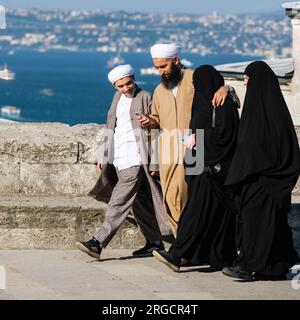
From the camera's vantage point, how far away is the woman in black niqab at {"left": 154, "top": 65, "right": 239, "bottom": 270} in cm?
856

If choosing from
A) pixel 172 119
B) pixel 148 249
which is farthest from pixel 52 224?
pixel 172 119

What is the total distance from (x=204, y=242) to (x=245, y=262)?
1.25ft

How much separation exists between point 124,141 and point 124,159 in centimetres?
14

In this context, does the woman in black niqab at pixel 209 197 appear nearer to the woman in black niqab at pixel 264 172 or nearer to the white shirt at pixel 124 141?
the woman in black niqab at pixel 264 172

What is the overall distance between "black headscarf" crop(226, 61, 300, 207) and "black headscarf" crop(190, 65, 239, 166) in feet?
0.42

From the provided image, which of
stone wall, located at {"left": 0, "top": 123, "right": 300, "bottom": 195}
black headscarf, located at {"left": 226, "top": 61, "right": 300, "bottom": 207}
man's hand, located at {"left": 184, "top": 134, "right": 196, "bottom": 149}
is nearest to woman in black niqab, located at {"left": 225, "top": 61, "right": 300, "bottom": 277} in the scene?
black headscarf, located at {"left": 226, "top": 61, "right": 300, "bottom": 207}

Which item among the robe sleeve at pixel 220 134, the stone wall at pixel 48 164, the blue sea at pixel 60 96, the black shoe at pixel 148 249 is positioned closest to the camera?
the robe sleeve at pixel 220 134

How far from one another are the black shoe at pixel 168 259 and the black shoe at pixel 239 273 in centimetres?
37

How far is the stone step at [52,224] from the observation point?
9469 mm

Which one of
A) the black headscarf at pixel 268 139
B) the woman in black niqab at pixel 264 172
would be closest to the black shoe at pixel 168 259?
the woman in black niqab at pixel 264 172

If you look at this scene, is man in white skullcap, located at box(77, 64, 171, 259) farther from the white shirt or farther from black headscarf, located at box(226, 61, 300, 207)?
black headscarf, located at box(226, 61, 300, 207)

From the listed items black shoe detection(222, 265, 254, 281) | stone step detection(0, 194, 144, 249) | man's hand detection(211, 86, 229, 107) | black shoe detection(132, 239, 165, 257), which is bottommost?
black shoe detection(222, 265, 254, 281)
